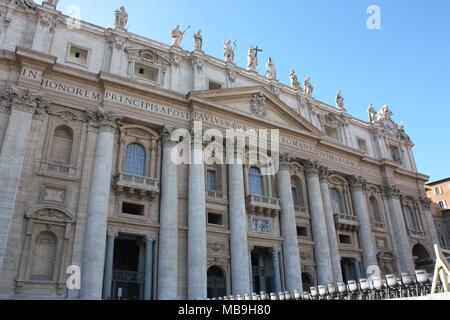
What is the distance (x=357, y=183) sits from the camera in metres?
33.0

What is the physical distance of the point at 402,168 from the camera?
1502 inches

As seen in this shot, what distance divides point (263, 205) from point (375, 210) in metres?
14.0

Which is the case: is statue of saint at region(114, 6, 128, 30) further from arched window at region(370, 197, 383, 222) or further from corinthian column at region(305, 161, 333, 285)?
arched window at region(370, 197, 383, 222)

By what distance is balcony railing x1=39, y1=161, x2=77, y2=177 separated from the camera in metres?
20.6

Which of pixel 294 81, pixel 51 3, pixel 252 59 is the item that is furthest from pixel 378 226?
pixel 51 3

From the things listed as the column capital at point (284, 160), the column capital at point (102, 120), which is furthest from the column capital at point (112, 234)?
the column capital at point (284, 160)

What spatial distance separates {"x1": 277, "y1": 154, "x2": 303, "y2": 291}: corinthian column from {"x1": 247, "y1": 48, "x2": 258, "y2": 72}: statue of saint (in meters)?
8.76

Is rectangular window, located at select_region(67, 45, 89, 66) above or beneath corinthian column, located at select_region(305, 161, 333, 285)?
above

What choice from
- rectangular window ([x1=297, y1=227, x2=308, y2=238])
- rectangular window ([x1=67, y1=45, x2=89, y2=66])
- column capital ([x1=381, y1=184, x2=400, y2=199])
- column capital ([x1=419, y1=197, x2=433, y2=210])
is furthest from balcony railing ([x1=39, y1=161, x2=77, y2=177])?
column capital ([x1=419, y1=197, x2=433, y2=210])

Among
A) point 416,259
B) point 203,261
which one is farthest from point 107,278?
point 416,259

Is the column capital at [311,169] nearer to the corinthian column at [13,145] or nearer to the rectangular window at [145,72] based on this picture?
the rectangular window at [145,72]
